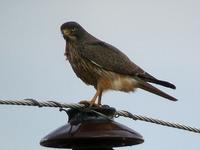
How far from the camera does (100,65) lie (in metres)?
8.75

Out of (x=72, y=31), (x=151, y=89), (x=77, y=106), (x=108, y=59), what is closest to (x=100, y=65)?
(x=108, y=59)

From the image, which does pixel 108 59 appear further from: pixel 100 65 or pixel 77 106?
pixel 77 106

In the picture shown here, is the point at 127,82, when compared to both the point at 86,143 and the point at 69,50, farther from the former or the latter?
the point at 86,143

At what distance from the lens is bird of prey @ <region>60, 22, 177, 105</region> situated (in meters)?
8.55

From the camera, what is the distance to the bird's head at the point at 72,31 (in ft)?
27.9

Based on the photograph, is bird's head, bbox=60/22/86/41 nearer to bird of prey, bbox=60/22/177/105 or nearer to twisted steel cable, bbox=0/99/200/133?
bird of prey, bbox=60/22/177/105

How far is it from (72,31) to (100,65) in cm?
59

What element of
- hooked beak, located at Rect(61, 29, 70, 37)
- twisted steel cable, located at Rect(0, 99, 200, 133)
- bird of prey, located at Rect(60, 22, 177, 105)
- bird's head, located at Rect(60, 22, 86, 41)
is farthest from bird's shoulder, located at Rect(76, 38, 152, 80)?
twisted steel cable, located at Rect(0, 99, 200, 133)

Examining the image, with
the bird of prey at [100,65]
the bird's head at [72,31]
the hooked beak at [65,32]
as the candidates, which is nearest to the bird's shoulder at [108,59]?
the bird of prey at [100,65]

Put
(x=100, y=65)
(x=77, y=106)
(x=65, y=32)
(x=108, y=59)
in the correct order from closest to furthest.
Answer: (x=77, y=106) → (x=65, y=32) → (x=100, y=65) → (x=108, y=59)

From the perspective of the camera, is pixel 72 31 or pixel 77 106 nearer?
pixel 77 106

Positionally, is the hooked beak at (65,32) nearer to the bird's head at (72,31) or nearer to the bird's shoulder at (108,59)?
the bird's head at (72,31)

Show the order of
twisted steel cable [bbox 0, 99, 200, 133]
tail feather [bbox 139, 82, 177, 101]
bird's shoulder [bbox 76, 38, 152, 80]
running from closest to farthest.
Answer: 1. twisted steel cable [bbox 0, 99, 200, 133]
2. tail feather [bbox 139, 82, 177, 101]
3. bird's shoulder [bbox 76, 38, 152, 80]

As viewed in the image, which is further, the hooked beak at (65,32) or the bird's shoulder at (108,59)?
the bird's shoulder at (108,59)
